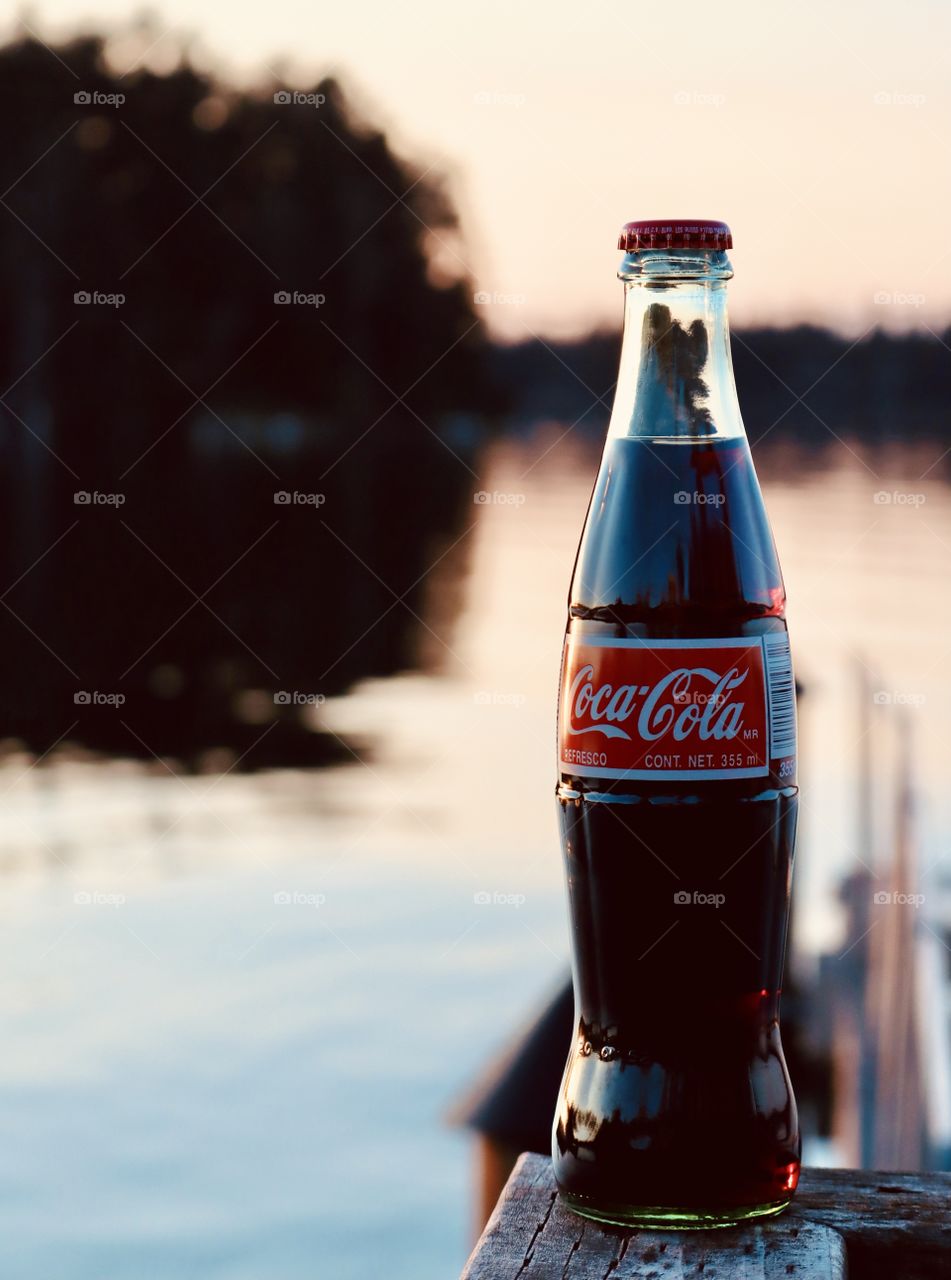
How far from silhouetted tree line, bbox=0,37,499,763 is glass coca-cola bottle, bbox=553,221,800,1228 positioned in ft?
121

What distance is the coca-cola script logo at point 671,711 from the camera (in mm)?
1882

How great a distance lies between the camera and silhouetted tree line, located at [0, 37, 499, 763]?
49.5 m

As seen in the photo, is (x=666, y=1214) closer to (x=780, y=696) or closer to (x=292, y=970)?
(x=780, y=696)

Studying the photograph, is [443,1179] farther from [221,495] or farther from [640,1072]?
[221,495]

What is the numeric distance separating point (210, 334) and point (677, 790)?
200 ft

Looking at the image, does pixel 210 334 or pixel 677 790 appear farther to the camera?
pixel 210 334

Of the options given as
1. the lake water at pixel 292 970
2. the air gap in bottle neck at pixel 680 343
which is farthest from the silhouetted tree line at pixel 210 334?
the air gap in bottle neck at pixel 680 343

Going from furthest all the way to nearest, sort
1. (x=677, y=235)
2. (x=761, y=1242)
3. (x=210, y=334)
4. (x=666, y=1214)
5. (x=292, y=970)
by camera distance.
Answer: (x=210, y=334) < (x=292, y=970) < (x=677, y=235) < (x=666, y=1214) < (x=761, y=1242)

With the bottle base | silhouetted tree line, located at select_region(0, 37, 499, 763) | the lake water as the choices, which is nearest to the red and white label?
the bottle base

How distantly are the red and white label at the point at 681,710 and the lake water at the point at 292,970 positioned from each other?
4.05 metres

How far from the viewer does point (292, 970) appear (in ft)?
42.2

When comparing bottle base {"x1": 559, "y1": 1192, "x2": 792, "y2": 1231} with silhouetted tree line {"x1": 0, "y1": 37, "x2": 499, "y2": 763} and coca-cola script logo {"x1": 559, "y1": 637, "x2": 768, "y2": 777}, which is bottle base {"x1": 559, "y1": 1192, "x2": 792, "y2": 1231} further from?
silhouetted tree line {"x1": 0, "y1": 37, "x2": 499, "y2": 763}

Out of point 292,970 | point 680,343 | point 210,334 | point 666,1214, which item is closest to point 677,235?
point 680,343

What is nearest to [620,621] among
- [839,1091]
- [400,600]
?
[839,1091]
